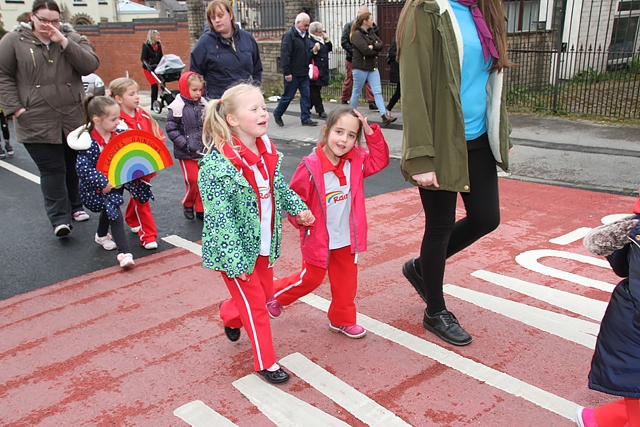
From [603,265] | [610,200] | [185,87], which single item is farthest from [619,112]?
[185,87]

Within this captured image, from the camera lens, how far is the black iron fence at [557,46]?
10.7m

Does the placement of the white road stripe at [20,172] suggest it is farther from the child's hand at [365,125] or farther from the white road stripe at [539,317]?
the white road stripe at [539,317]

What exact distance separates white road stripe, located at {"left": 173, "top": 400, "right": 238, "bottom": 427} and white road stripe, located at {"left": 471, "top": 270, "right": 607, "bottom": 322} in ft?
7.57

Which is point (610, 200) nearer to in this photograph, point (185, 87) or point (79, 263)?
point (185, 87)

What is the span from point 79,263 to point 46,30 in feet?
6.77

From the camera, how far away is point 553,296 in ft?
13.2

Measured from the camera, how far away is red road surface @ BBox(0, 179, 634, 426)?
2.91m

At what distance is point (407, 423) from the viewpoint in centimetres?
275

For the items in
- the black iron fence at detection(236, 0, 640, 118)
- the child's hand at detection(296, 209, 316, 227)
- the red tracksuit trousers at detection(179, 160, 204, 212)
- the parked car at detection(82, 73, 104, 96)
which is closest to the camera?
the child's hand at detection(296, 209, 316, 227)

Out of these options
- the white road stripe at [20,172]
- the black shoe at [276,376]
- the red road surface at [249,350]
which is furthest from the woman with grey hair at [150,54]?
the black shoe at [276,376]

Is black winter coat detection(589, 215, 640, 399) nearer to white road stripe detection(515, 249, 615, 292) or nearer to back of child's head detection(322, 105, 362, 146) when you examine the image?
back of child's head detection(322, 105, 362, 146)

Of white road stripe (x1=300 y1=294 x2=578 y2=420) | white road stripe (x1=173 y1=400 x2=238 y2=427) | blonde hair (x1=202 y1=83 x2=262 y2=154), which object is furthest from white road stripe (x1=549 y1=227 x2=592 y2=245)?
white road stripe (x1=173 y1=400 x2=238 y2=427)

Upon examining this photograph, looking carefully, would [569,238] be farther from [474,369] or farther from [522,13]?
[522,13]

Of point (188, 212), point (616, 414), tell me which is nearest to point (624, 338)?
point (616, 414)
